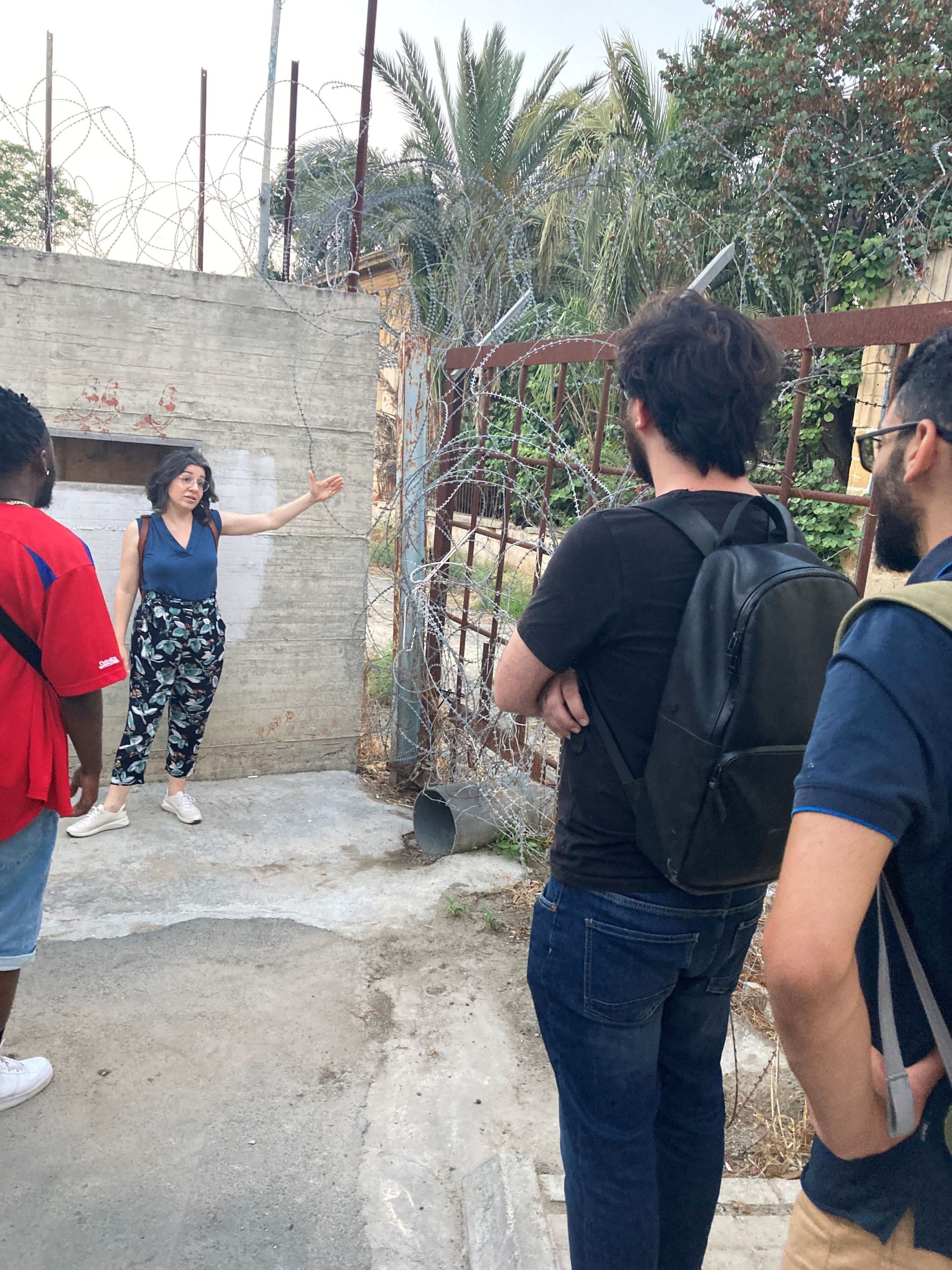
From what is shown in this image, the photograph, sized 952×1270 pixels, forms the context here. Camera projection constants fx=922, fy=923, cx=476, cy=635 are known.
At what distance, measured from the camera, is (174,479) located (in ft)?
12.4

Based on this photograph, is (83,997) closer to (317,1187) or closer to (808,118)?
(317,1187)

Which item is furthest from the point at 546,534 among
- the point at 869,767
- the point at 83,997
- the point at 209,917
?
the point at 869,767

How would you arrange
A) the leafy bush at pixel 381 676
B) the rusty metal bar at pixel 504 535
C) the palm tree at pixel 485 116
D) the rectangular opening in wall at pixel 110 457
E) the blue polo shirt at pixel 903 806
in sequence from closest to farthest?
the blue polo shirt at pixel 903 806
the rusty metal bar at pixel 504 535
the rectangular opening in wall at pixel 110 457
the leafy bush at pixel 381 676
the palm tree at pixel 485 116

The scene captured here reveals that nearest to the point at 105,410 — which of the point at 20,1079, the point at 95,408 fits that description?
the point at 95,408

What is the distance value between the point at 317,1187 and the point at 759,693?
1652 mm

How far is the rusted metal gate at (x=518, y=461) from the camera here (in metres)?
2.37

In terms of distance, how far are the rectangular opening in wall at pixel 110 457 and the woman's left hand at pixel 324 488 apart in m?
0.59

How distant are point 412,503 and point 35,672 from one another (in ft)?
8.11

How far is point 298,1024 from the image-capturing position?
277cm

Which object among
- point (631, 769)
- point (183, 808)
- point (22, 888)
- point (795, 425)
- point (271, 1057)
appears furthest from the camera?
point (183, 808)

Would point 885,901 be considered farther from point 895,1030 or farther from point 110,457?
point 110,457

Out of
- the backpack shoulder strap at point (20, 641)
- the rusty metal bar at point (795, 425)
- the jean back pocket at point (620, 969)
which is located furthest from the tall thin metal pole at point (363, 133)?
the jean back pocket at point (620, 969)

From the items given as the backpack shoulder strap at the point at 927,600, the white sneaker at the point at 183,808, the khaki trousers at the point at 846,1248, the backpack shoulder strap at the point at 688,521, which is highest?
the backpack shoulder strap at the point at 688,521

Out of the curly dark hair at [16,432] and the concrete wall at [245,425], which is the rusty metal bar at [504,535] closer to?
the concrete wall at [245,425]
